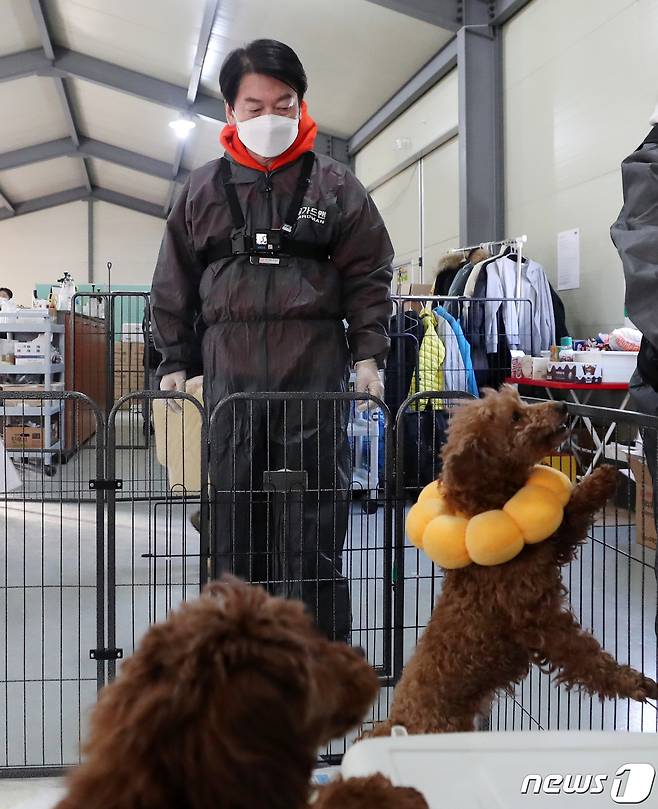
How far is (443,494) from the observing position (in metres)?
1.59

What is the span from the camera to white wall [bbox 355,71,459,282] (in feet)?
27.5

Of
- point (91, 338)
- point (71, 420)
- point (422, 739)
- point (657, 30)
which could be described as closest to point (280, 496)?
point (422, 739)

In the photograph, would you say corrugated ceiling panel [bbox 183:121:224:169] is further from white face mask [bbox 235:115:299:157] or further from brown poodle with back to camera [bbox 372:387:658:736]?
brown poodle with back to camera [bbox 372:387:658:736]

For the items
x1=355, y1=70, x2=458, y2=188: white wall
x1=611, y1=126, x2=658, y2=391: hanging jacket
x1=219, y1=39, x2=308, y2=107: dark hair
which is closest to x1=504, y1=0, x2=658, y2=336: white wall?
x1=355, y1=70, x2=458, y2=188: white wall

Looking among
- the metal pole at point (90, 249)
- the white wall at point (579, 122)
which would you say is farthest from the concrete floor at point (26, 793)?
the metal pole at point (90, 249)

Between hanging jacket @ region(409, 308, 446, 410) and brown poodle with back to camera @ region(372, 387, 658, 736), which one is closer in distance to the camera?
brown poodle with back to camera @ region(372, 387, 658, 736)

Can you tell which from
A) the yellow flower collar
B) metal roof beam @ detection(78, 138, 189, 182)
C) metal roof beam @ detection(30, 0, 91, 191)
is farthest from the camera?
metal roof beam @ detection(78, 138, 189, 182)

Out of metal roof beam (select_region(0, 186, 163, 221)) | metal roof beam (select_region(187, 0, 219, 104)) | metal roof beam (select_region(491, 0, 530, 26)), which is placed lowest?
metal roof beam (select_region(491, 0, 530, 26))

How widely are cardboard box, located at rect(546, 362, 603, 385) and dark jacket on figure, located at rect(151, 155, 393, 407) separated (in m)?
2.55

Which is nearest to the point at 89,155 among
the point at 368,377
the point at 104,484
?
the point at 104,484

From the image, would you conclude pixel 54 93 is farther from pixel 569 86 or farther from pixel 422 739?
pixel 422 739

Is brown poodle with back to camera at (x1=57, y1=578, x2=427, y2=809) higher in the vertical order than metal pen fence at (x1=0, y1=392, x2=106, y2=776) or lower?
higher

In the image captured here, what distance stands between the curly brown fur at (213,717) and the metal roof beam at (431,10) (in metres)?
7.33

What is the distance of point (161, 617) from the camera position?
3.23m
